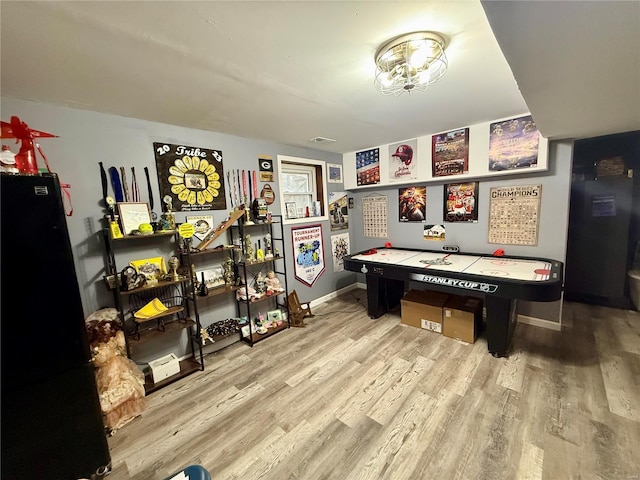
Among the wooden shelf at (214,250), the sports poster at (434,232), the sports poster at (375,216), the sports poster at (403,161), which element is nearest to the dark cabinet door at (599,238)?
the sports poster at (434,232)

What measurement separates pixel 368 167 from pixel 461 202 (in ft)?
4.32

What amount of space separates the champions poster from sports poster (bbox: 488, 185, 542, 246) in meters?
2.12

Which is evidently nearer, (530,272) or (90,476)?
(90,476)

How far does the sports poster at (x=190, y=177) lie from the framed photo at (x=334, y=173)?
5.40ft

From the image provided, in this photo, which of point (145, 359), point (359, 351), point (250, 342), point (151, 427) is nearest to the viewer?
point (151, 427)

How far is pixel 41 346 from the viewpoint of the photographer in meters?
1.20

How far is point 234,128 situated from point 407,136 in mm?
1988

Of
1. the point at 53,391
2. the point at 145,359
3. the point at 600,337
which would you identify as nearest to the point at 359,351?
the point at 145,359

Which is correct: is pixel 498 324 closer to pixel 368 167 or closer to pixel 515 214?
pixel 515 214

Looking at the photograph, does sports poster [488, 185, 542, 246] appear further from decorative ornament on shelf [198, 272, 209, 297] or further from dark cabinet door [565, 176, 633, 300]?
decorative ornament on shelf [198, 272, 209, 297]

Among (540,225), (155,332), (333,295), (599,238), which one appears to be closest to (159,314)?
(155,332)

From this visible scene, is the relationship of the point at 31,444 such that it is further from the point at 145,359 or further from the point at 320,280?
the point at 320,280

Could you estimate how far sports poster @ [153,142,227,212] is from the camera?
2.27 m

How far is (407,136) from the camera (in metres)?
3.09
